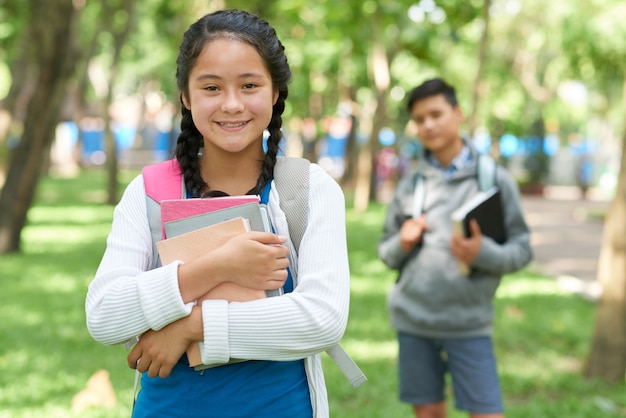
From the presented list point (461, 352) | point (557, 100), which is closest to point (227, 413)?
point (461, 352)

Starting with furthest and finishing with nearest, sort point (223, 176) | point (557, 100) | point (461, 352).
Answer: point (557, 100) → point (461, 352) → point (223, 176)

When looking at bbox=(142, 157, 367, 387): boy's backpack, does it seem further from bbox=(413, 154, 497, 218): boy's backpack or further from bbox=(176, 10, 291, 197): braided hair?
bbox=(413, 154, 497, 218): boy's backpack

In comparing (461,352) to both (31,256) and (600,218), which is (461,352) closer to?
(31,256)

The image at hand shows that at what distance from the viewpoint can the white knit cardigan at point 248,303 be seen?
201cm

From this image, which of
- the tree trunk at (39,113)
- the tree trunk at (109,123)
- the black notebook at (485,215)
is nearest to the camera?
the black notebook at (485,215)

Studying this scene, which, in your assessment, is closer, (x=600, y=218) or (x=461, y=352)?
(x=461, y=352)

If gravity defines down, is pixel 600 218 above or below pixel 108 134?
below

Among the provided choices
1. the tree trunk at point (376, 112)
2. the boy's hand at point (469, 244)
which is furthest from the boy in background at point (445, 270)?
the tree trunk at point (376, 112)

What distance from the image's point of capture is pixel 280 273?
2.08 meters

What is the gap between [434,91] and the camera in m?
4.28

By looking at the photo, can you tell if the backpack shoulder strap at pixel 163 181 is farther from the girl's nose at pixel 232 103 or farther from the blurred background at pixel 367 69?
the blurred background at pixel 367 69

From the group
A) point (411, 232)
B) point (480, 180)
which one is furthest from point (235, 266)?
point (480, 180)

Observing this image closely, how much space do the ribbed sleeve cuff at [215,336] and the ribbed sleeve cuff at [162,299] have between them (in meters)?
0.05

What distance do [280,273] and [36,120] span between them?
1114cm
